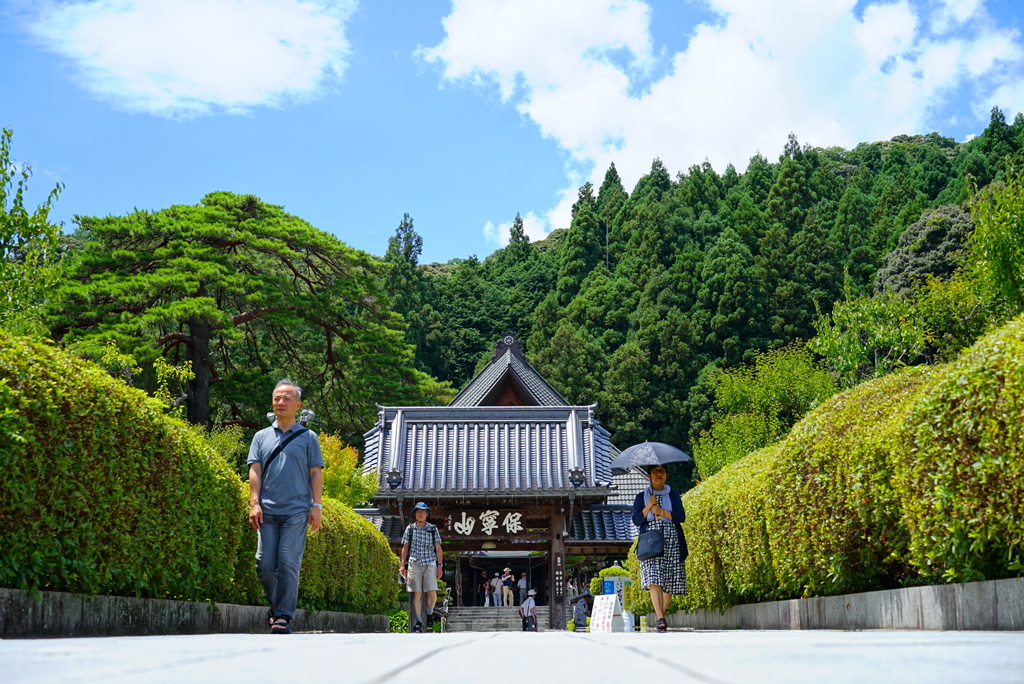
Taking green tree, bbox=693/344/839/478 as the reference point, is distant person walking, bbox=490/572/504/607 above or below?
below

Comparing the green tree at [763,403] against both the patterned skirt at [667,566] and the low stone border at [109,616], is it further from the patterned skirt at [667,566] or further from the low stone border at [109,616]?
the low stone border at [109,616]

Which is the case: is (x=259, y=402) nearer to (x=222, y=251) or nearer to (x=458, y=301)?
(x=222, y=251)

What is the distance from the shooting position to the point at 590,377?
4847 centimetres

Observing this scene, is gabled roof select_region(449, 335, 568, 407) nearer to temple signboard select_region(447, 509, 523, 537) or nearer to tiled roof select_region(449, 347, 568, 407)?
tiled roof select_region(449, 347, 568, 407)

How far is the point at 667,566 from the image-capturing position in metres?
7.75

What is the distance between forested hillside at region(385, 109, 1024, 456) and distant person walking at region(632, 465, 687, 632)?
32436 millimetres

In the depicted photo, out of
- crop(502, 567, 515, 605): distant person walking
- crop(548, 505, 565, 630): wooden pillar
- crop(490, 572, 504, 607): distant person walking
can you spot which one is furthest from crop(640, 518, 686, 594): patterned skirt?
crop(490, 572, 504, 607): distant person walking

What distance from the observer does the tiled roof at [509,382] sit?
81.9ft

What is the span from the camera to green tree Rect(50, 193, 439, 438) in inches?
871

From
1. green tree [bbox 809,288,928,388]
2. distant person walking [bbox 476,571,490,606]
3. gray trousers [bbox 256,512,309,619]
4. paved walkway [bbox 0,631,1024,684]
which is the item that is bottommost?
distant person walking [bbox 476,571,490,606]

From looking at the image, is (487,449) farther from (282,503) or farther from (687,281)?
(687,281)

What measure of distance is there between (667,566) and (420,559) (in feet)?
11.0

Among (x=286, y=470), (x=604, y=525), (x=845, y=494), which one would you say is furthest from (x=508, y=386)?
(x=286, y=470)

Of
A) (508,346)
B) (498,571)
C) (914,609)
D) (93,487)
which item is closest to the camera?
(93,487)
